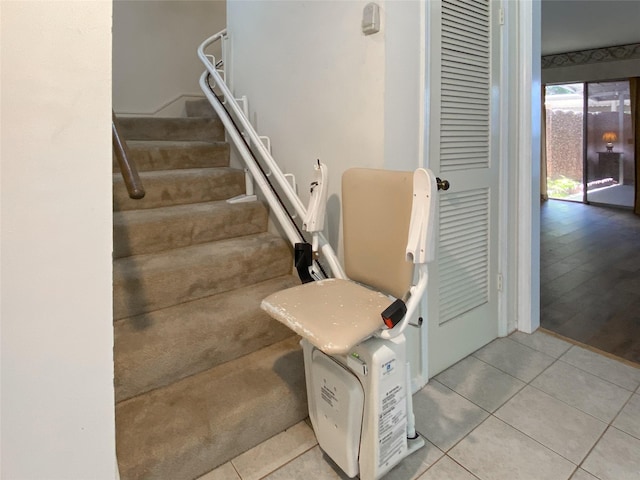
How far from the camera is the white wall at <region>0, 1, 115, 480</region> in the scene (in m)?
0.71

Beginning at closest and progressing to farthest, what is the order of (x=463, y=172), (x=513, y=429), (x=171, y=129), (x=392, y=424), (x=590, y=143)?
(x=392, y=424)
(x=513, y=429)
(x=463, y=172)
(x=171, y=129)
(x=590, y=143)

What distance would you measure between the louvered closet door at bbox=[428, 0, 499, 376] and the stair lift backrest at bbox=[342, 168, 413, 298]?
574 mm

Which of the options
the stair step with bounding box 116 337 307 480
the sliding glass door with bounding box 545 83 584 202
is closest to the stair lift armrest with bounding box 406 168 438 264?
the stair step with bounding box 116 337 307 480

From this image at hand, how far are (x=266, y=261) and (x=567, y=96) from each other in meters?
7.26

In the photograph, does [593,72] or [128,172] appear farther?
[593,72]

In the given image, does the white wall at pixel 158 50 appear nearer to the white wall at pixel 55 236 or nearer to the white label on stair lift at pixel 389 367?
the white wall at pixel 55 236

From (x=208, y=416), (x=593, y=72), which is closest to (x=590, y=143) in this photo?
(x=593, y=72)

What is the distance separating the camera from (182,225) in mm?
2125

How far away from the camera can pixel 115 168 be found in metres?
2.40

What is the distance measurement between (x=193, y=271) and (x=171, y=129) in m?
1.57

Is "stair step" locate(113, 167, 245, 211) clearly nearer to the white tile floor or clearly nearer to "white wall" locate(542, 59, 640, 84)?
the white tile floor

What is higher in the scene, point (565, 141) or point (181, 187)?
point (565, 141)

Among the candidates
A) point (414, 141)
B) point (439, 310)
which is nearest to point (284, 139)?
point (414, 141)

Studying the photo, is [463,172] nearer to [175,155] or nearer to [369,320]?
[369,320]
